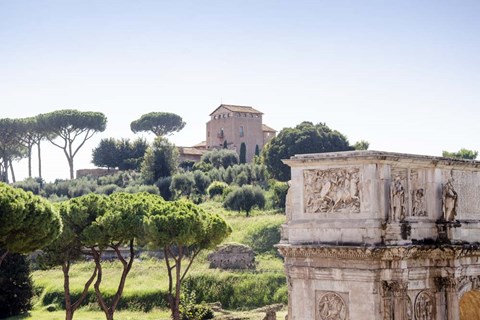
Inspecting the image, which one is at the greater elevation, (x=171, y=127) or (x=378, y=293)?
(x=171, y=127)

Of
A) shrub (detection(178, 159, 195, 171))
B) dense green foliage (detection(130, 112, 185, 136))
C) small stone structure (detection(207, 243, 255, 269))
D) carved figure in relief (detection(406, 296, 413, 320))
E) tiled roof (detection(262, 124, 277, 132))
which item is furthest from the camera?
dense green foliage (detection(130, 112, 185, 136))

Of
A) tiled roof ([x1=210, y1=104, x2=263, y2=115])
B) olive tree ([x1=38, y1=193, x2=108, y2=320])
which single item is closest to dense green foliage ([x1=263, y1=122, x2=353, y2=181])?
tiled roof ([x1=210, y1=104, x2=263, y2=115])

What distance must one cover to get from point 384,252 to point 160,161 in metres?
58.5

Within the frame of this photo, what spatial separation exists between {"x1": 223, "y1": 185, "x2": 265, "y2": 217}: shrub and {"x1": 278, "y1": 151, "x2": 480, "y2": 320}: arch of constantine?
39.7 m

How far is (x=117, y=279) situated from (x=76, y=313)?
448cm

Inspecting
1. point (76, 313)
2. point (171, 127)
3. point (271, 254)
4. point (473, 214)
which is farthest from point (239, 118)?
point (473, 214)

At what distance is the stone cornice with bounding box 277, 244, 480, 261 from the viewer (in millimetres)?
20719

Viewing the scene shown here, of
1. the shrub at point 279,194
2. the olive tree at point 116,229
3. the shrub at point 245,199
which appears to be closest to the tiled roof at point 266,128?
the shrub at point 245,199

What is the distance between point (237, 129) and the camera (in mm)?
95750

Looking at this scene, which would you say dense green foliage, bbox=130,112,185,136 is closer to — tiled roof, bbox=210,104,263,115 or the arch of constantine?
tiled roof, bbox=210,104,263,115

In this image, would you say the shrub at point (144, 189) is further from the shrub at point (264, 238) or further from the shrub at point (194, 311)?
the shrub at point (194, 311)

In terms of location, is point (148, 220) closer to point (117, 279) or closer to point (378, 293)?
point (117, 279)

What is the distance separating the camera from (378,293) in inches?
822

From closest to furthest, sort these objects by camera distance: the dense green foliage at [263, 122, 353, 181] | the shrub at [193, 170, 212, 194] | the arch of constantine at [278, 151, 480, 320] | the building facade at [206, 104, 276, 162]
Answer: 1. the arch of constantine at [278, 151, 480, 320]
2. the dense green foliage at [263, 122, 353, 181]
3. the shrub at [193, 170, 212, 194]
4. the building facade at [206, 104, 276, 162]
